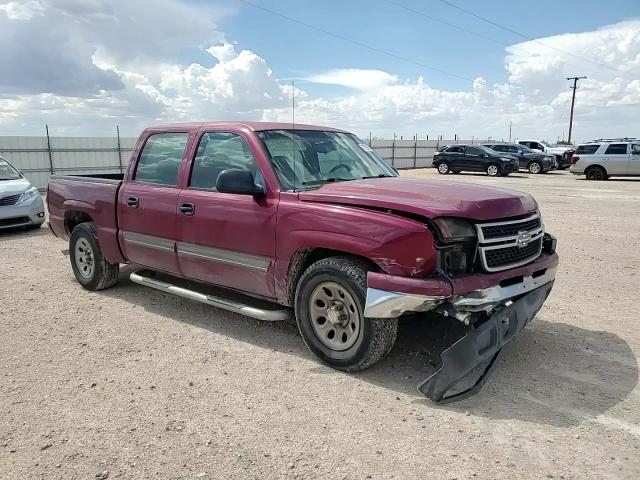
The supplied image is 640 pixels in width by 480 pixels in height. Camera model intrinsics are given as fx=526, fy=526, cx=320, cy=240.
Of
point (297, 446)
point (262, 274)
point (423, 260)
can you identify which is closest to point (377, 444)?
point (297, 446)

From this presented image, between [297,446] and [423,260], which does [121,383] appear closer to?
[297,446]

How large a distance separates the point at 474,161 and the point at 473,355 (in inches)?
1051

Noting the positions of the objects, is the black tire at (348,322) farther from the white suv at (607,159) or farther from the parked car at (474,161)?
the parked car at (474,161)

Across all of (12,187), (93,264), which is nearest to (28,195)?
(12,187)

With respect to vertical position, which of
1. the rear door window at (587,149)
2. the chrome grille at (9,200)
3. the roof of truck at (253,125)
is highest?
the roof of truck at (253,125)

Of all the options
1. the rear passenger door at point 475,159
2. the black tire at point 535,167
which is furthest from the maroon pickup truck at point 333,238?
the black tire at point 535,167

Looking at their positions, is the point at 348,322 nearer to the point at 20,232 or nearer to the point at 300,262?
the point at 300,262

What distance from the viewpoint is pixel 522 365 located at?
405 centimetres

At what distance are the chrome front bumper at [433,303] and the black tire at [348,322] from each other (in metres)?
0.15

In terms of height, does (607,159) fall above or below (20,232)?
above

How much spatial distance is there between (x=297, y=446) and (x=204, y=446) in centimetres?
53

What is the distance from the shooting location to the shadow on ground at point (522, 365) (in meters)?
3.42

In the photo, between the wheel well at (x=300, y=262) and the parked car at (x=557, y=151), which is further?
the parked car at (x=557, y=151)

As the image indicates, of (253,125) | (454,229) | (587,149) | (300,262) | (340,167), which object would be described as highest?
(253,125)
